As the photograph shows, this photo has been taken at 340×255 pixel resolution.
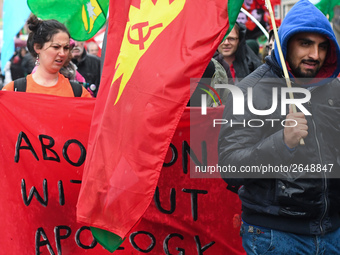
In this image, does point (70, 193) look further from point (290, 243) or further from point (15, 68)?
point (15, 68)

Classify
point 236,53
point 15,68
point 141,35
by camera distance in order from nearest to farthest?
point 141,35, point 236,53, point 15,68

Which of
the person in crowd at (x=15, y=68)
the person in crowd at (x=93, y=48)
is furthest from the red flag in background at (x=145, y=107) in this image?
the person in crowd at (x=15, y=68)

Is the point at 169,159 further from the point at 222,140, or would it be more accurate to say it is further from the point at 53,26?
the point at 53,26

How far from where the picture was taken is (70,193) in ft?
14.7

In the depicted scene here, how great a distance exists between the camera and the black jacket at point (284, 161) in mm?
3188

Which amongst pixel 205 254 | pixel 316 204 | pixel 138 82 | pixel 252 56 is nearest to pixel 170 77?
pixel 138 82

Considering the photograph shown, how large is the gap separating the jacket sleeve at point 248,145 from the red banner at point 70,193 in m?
1.01

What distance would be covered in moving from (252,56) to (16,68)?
35.1ft

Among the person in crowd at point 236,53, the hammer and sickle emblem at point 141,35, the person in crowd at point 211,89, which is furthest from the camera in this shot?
the person in crowd at point 236,53

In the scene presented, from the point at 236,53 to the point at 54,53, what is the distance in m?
2.58

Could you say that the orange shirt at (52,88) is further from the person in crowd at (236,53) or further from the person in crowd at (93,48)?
the person in crowd at (93,48)

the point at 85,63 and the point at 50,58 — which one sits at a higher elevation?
the point at 50,58

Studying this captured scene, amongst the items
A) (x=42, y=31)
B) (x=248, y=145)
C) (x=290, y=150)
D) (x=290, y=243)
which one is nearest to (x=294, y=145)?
(x=290, y=150)

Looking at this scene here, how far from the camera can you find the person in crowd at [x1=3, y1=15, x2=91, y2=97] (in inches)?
202
